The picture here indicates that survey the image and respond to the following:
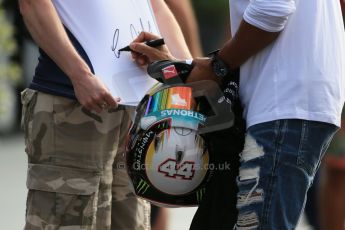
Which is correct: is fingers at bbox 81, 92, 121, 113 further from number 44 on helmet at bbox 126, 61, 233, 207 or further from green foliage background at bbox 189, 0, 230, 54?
green foliage background at bbox 189, 0, 230, 54

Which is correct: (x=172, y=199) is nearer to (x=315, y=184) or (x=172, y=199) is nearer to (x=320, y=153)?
(x=320, y=153)

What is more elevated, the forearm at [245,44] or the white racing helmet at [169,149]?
the forearm at [245,44]

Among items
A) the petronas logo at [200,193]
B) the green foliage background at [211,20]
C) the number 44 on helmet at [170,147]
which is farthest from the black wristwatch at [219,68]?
the green foliage background at [211,20]

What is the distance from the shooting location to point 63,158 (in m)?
3.45

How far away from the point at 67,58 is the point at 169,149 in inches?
23.0

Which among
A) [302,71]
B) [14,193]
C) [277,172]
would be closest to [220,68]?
[302,71]

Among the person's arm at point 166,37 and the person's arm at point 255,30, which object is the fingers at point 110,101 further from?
the person's arm at point 255,30

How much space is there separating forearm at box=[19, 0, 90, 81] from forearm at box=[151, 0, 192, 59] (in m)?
0.50

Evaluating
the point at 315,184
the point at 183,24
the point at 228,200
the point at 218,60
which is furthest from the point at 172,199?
the point at 315,184

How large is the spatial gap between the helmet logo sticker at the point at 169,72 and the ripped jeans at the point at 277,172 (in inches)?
13.7

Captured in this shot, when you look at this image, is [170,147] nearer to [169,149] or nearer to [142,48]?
[169,149]

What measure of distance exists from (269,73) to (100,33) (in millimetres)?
790

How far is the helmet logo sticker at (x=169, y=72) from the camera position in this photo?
3.02 meters
